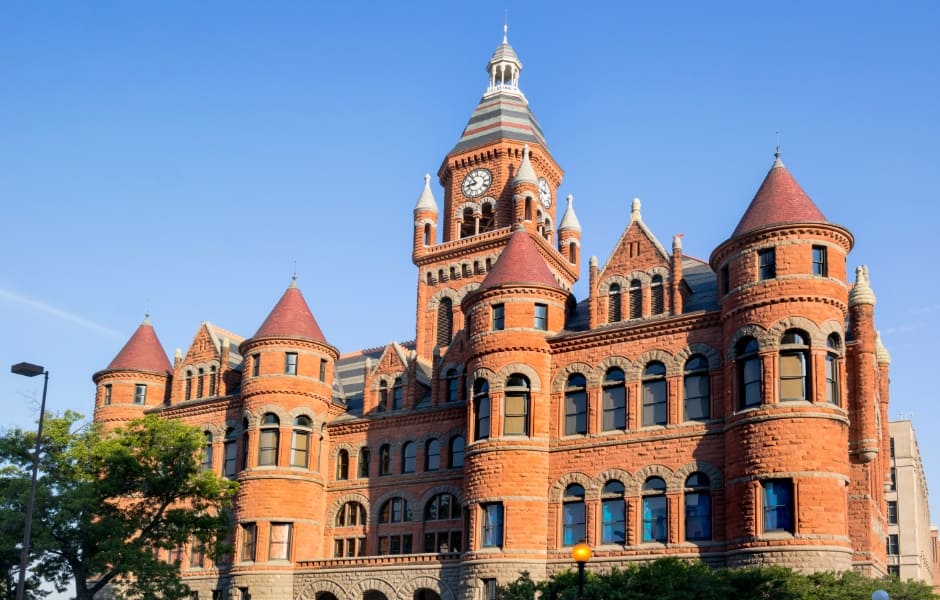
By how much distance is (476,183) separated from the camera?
218 feet

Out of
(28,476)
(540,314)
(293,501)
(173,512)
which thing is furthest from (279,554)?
(540,314)

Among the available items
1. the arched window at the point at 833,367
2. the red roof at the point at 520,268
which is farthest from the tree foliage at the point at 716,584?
the red roof at the point at 520,268

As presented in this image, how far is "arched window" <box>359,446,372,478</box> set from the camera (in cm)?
5262

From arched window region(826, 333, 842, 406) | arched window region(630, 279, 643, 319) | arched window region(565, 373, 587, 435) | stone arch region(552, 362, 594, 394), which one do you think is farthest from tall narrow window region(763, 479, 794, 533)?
arched window region(630, 279, 643, 319)

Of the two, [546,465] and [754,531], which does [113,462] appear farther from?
[754,531]

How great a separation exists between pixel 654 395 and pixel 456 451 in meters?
11.2

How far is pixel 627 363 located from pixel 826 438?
→ 8488mm

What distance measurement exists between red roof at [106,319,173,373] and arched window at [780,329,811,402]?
34746mm

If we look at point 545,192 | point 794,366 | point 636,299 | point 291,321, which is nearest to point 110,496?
point 291,321

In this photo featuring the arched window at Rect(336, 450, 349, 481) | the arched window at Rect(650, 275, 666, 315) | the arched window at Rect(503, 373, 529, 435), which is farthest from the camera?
the arched window at Rect(336, 450, 349, 481)

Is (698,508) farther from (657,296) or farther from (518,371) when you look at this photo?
(518,371)

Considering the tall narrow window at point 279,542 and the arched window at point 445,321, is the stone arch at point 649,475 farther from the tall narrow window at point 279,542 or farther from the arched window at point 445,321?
the arched window at point 445,321

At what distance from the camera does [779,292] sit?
38.7 m

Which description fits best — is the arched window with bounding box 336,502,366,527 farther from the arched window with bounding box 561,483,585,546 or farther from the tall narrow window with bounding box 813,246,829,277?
the tall narrow window with bounding box 813,246,829,277
